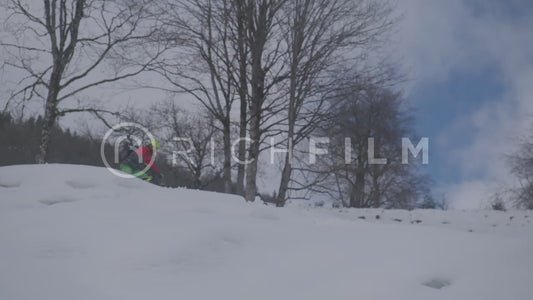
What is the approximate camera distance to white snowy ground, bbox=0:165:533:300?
3115 mm

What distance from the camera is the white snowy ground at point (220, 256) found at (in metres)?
3.12

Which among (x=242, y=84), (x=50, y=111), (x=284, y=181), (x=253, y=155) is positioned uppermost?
(x=242, y=84)

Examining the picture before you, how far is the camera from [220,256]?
3777 millimetres

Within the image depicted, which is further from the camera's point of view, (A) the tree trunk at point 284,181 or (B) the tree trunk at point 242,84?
(A) the tree trunk at point 284,181

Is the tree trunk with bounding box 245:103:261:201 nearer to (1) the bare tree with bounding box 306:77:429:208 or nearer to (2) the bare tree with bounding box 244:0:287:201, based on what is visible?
(2) the bare tree with bounding box 244:0:287:201

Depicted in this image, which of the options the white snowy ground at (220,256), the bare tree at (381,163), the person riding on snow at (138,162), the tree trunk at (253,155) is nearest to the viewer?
the white snowy ground at (220,256)

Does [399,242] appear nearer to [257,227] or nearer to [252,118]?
[257,227]

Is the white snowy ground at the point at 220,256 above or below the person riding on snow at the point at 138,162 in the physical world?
below

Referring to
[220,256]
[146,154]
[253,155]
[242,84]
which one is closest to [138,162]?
[146,154]

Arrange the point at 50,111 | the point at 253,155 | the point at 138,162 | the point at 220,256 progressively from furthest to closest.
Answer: the point at 253,155 < the point at 50,111 < the point at 138,162 < the point at 220,256

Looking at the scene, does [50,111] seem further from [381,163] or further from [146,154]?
[381,163]

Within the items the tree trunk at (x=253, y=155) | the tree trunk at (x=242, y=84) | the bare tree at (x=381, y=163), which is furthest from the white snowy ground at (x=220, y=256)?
the bare tree at (x=381, y=163)

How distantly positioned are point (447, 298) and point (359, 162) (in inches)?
811

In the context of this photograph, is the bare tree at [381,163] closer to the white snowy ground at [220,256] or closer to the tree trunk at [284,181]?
the tree trunk at [284,181]
